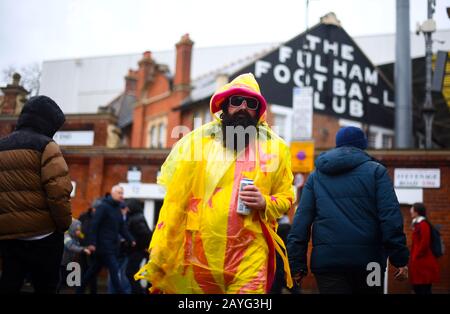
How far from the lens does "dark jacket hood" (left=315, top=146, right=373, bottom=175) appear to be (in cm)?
431

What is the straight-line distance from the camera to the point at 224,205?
3.93m

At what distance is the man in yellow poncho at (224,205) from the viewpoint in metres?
3.84

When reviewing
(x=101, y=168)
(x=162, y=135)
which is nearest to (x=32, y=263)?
(x=101, y=168)

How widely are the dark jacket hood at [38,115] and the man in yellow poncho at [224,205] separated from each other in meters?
1.02

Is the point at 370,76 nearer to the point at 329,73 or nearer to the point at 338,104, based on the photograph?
the point at 338,104

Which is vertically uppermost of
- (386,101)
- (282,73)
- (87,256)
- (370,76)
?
(370,76)

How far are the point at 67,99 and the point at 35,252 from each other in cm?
4364

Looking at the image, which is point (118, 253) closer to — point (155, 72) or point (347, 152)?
point (347, 152)

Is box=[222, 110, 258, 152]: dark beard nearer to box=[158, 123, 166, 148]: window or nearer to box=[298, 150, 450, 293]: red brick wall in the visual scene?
box=[298, 150, 450, 293]: red brick wall

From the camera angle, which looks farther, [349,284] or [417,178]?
[417,178]

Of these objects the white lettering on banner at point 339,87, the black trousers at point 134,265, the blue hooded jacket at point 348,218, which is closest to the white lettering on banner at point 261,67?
the white lettering on banner at point 339,87

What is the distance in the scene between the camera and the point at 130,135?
131ft

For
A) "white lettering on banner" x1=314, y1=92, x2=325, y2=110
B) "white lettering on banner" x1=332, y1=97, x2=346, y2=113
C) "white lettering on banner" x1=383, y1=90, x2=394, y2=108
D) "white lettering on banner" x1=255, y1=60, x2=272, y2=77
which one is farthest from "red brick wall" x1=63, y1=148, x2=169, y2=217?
"white lettering on banner" x1=383, y1=90, x2=394, y2=108

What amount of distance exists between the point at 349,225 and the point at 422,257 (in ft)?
17.8
